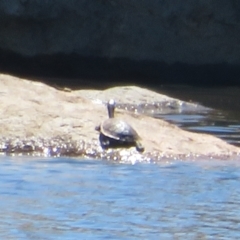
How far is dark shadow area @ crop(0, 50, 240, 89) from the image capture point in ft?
73.9

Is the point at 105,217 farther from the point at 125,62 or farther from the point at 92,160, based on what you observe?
the point at 125,62

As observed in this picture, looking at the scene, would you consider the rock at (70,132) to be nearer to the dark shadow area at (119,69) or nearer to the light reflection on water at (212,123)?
the light reflection on water at (212,123)

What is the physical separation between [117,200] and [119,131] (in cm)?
217

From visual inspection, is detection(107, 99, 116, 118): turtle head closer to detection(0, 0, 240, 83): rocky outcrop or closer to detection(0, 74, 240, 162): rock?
detection(0, 74, 240, 162): rock

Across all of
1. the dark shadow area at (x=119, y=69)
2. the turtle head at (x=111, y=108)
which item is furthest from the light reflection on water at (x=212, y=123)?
the dark shadow area at (x=119, y=69)

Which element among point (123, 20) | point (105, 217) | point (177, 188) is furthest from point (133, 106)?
point (105, 217)

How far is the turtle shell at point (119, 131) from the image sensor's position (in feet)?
33.3

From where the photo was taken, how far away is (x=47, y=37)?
2275 centimetres

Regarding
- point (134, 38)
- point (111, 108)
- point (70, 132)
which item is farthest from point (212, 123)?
point (134, 38)

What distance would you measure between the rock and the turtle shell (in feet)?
0.44

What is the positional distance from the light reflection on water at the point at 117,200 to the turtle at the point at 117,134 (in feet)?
1.34

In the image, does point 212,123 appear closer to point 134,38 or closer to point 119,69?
point 134,38

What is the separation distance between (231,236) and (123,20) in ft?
51.8

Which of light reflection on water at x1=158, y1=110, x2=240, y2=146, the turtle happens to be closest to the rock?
the turtle
